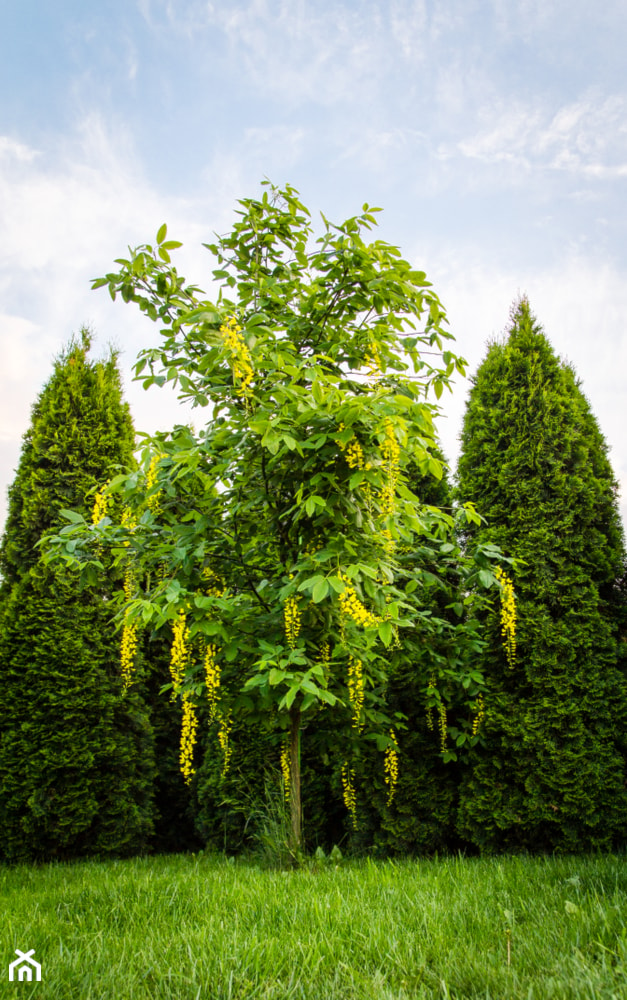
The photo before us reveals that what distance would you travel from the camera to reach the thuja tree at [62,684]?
4254mm

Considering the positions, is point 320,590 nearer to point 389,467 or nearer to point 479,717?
point 389,467

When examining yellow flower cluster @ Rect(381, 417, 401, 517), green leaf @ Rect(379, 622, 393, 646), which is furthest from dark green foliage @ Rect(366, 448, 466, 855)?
green leaf @ Rect(379, 622, 393, 646)


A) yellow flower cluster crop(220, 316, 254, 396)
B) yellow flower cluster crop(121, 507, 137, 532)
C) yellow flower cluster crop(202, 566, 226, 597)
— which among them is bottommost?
yellow flower cluster crop(202, 566, 226, 597)

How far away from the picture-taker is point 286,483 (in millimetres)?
3113

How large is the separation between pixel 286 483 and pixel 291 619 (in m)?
0.75

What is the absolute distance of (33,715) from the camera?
428 centimetres

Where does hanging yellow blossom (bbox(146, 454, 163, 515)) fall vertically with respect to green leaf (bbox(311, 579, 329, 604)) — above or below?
above

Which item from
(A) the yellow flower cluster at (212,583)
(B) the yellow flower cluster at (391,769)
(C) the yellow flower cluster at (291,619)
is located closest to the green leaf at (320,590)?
(C) the yellow flower cluster at (291,619)

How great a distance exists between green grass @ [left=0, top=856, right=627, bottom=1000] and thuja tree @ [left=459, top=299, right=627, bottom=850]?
2.13 ft

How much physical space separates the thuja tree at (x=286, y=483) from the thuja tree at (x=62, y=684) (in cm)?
122

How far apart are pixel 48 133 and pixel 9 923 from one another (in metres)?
5.51

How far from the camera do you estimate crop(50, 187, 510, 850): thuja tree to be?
2580 mm

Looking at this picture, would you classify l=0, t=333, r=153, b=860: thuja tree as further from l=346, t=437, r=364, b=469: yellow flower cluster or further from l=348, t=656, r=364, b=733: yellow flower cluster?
l=346, t=437, r=364, b=469: yellow flower cluster

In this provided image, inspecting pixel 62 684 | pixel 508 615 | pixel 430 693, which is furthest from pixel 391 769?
pixel 62 684
